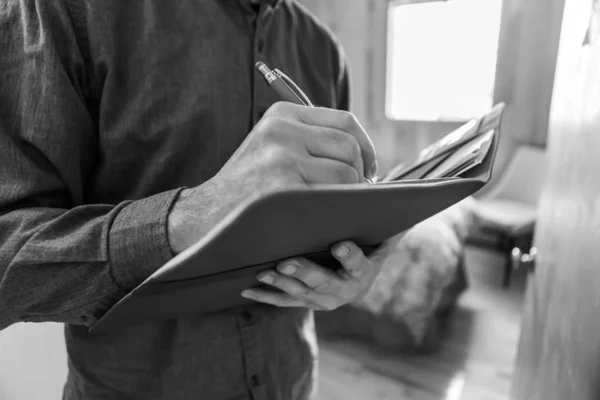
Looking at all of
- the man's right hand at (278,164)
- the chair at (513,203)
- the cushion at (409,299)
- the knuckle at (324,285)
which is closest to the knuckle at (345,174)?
the man's right hand at (278,164)

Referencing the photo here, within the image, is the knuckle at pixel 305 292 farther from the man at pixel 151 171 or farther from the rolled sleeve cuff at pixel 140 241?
the rolled sleeve cuff at pixel 140 241

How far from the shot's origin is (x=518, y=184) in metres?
2.91

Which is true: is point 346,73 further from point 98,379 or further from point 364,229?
point 98,379

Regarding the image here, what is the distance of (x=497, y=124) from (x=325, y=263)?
24cm

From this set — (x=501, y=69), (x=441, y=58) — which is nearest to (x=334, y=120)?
(x=501, y=69)

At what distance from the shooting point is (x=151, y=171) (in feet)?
1.63

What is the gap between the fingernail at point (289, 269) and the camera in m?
0.37

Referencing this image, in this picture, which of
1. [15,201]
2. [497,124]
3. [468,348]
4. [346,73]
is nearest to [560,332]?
[497,124]

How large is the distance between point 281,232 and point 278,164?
70mm

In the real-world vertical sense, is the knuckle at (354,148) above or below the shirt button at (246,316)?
above

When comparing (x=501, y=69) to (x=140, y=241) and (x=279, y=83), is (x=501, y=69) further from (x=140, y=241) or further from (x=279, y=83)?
(x=140, y=241)

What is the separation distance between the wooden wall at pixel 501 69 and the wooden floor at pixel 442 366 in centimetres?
144

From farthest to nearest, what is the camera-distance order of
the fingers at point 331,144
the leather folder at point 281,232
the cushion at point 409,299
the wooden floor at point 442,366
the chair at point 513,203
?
the chair at point 513,203 < the cushion at point 409,299 < the wooden floor at point 442,366 < the fingers at point 331,144 < the leather folder at point 281,232

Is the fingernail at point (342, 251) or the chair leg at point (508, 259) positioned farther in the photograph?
the chair leg at point (508, 259)
